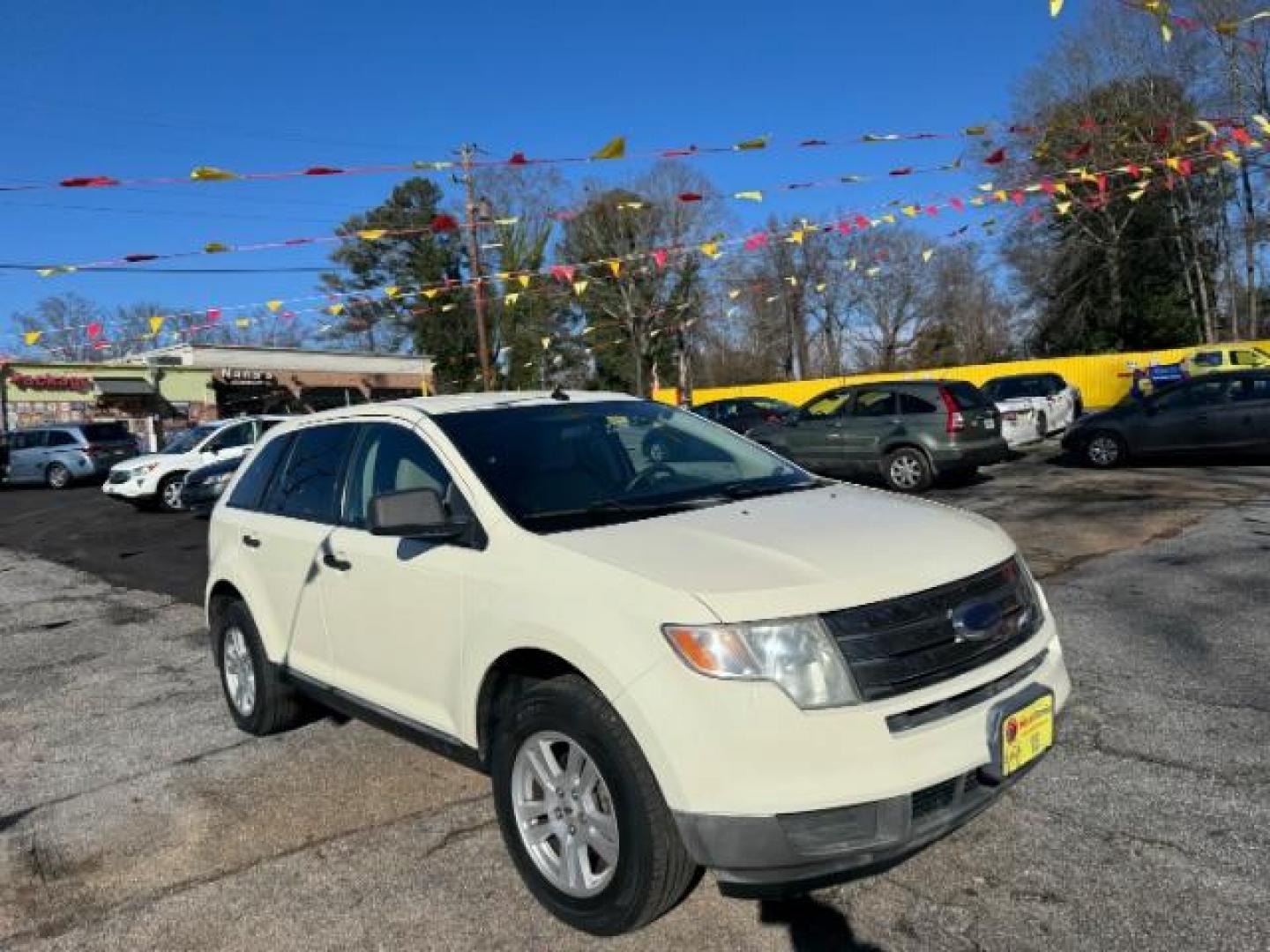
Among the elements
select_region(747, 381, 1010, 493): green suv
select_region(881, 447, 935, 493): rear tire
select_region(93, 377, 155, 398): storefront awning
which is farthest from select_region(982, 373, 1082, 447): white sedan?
select_region(93, 377, 155, 398): storefront awning

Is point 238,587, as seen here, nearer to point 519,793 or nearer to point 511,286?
point 519,793

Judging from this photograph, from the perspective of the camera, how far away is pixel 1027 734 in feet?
9.69

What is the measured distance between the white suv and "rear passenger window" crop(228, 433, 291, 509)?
1313 centimetres

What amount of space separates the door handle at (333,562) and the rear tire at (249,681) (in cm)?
92

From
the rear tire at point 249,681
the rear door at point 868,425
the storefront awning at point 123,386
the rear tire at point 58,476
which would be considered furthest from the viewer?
the storefront awning at point 123,386

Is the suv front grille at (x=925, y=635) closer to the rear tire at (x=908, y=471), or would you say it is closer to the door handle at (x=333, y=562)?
the door handle at (x=333, y=562)

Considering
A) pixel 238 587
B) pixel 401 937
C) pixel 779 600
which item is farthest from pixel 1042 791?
pixel 238 587

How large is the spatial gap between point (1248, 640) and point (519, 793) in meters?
4.62

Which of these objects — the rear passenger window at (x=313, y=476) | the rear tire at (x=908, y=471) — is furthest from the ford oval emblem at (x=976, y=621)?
the rear tire at (x=908, y=471)

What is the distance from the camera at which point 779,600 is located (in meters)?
2.67

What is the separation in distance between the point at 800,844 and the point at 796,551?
33.5 inches

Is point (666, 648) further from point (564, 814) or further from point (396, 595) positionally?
point (396, 595)

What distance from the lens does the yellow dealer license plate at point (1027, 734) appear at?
2.86 metres

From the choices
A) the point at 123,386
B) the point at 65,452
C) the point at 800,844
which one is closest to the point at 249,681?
the point at 800,844
